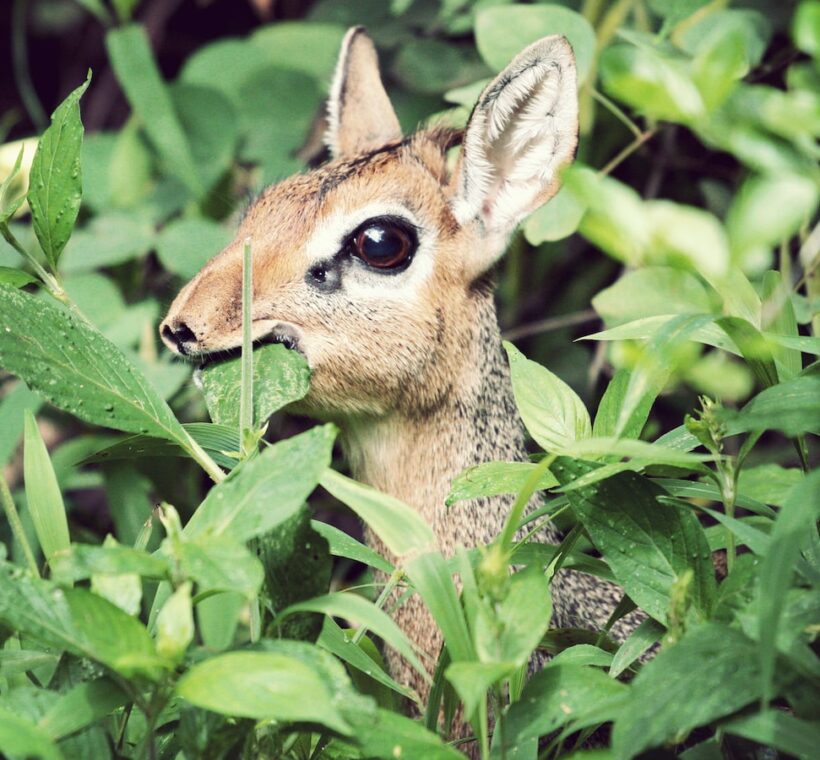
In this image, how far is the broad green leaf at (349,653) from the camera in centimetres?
126

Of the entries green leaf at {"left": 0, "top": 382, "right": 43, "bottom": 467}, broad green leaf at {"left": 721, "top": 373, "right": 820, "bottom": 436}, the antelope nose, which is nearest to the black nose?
the antelope nose

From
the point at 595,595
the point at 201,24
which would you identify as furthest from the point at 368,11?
the point at 595,595

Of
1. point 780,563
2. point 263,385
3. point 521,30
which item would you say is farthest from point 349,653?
point 521,30

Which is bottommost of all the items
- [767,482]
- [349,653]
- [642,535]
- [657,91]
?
[767,482]

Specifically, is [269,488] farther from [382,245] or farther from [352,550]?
[382,245]

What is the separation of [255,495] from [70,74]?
3.46 meters

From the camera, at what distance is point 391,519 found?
1096 mm

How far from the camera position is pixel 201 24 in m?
4.05

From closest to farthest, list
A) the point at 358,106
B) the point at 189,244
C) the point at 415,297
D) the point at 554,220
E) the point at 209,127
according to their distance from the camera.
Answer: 1. the point at 415,297
2. the point at 554,220
3. the point at 358,106
4. the point at 189,244
5. the point at 209,127

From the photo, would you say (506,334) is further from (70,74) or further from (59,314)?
(70,74)

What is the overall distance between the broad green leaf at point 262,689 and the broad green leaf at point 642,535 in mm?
388

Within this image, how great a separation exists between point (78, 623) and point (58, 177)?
21.6 inches

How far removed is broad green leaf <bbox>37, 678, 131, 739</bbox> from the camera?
3.16ft

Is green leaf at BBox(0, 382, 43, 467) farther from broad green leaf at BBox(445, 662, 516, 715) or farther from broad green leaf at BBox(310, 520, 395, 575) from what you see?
broad green leaf at BBox(445, 662, 516, 715)
